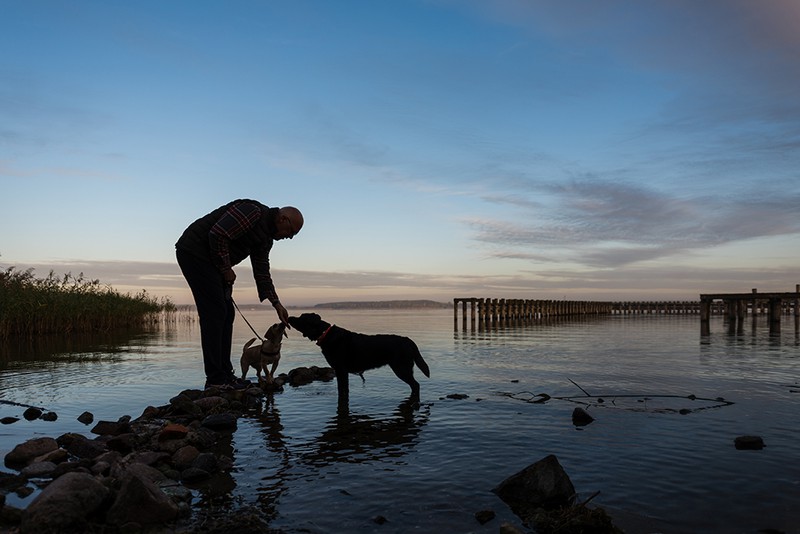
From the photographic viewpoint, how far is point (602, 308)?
218 ft

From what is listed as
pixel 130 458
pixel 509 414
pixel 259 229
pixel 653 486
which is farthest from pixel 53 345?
pixel 653 486

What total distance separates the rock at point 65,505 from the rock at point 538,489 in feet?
8.57

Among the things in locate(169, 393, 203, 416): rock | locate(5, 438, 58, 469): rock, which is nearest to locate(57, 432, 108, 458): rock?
locate(5, 438, 58, 469): rock

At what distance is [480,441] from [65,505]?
3.35m

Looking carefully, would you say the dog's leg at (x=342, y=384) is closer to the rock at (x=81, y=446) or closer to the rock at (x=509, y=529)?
the rock at (x=81, y=446)

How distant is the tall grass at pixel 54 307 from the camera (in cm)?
1861

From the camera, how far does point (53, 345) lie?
16250mm

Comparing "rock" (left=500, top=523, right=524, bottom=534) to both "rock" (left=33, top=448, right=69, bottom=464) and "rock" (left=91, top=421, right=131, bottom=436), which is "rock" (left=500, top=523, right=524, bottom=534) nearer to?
"rock" (left=33, top=448, right=69, bottom=464)

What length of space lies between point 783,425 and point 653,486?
2.84 m

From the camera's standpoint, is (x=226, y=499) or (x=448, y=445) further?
(x=448, y=445)

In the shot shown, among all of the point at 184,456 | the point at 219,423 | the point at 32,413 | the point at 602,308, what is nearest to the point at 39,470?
the point at 184,456

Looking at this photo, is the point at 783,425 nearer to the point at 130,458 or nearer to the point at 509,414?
the point at 509,414

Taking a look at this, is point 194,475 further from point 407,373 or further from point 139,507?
point 407,373

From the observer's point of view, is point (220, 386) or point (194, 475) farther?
point (220, 386)
